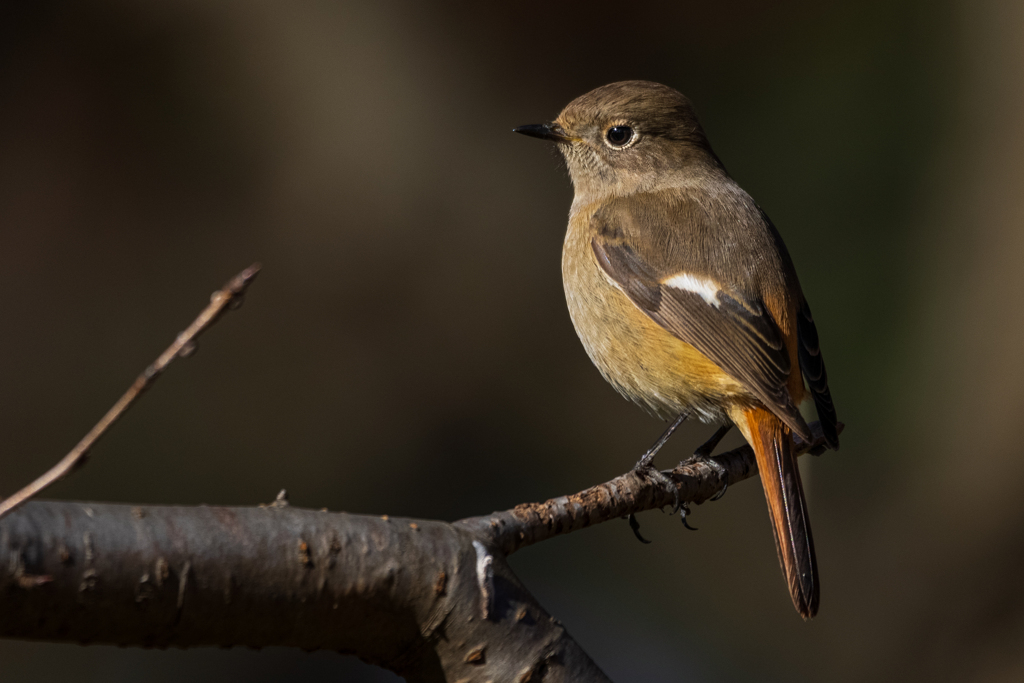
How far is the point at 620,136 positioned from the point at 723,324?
106cm

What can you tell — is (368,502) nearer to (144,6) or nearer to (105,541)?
(144,6)

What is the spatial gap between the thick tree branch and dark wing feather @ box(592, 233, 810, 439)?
3.71 feet

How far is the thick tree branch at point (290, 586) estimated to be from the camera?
4.32ft

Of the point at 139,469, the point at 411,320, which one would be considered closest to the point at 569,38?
the point at 411,320

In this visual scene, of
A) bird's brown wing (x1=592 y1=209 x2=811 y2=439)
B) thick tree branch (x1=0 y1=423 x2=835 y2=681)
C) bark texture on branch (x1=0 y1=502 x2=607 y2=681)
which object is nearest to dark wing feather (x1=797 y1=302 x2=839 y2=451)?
bird's brown wing (x1=592 y1=209 x2=811 y2=439)

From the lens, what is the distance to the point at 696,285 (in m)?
3.15

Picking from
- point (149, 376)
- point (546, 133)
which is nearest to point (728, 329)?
point (546, 133)

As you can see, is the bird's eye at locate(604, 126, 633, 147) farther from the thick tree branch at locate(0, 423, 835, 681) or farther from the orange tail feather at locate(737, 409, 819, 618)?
the thick tree branch at locate(0, 423, 835, 681)

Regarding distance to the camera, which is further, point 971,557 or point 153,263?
point 153,263

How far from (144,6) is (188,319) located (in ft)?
5.73

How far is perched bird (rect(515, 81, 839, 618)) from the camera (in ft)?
9.31

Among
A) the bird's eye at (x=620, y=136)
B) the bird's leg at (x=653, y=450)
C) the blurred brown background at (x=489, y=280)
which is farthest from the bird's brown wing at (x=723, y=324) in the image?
the blurred brown background at (x=489, y=280)

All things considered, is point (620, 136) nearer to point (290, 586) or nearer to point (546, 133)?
point (546, 133)

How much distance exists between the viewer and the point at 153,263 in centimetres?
565
